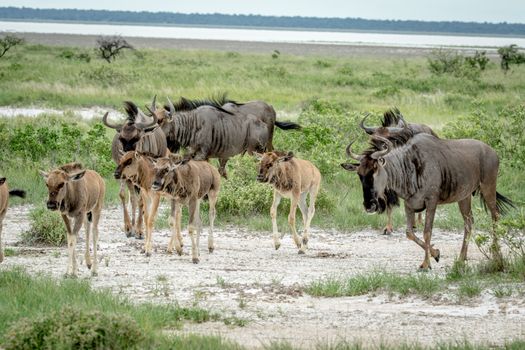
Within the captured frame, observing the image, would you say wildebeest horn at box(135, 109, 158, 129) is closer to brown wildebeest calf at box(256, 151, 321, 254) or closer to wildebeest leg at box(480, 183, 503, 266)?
brown wildebeest calf at box(256, 151, 321, 254)

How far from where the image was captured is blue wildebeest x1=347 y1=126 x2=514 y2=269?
1005 centimetres

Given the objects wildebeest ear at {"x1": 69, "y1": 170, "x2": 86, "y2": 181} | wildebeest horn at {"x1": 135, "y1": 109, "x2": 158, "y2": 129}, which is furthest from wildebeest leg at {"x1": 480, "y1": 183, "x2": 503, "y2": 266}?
wildebeest ear at {"x1": 69, "y1": 170, "x2": 86, "y2": 181}

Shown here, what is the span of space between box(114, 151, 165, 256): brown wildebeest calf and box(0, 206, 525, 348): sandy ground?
375mm

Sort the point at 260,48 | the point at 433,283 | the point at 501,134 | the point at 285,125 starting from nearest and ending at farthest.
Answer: the point at 433,283 < the point at 285,125 < the point at 501,134 < the point at 260,48

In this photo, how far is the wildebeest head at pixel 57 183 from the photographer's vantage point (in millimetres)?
8938

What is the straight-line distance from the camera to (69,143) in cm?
1636

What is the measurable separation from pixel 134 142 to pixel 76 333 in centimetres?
554

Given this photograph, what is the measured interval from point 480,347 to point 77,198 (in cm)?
446

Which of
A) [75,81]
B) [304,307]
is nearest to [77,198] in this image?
[304,307]

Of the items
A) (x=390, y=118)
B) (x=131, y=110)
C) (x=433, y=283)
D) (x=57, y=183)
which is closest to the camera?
(x=433, y=283)

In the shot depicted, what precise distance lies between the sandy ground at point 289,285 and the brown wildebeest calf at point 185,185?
0.86 ft

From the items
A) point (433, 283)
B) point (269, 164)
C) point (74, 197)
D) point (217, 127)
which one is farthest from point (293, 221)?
point (217, 127)

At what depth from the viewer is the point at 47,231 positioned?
444 inches

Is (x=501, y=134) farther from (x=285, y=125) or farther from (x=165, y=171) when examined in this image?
(x=165, y=171)
